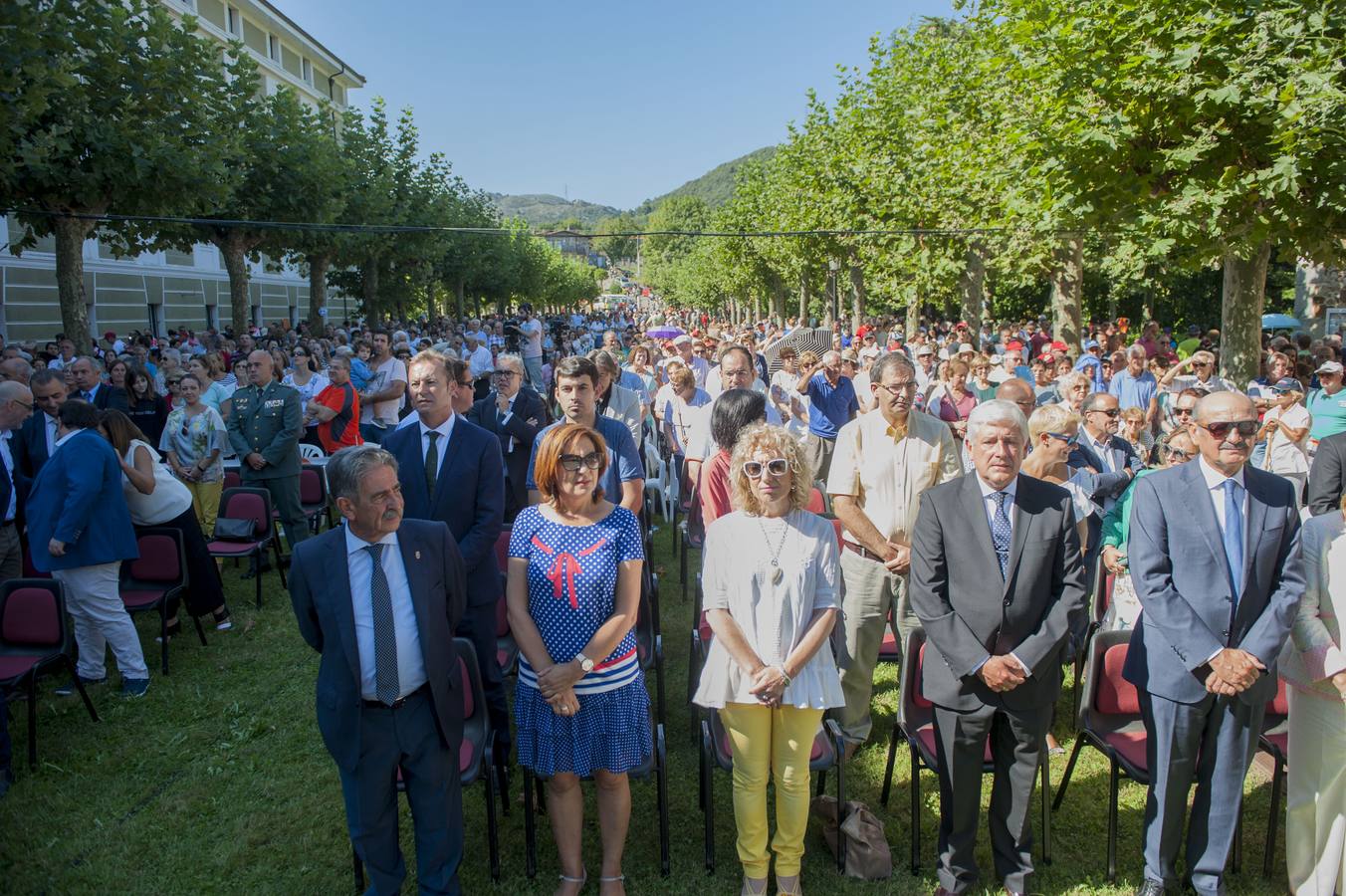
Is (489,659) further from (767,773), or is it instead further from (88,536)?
(88,536)

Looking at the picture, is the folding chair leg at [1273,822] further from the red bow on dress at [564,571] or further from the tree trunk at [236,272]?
the tree trunk at [236,272]

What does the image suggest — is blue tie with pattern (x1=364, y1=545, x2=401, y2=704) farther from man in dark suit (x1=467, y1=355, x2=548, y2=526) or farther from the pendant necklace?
man in dark suit (x1=467, y1=355, x2=548, y2=526)

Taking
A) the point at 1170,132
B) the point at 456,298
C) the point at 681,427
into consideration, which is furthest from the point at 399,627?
the point at 456,298

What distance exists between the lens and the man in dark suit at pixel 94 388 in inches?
323

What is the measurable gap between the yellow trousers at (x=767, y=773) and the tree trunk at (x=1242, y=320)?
9.88 metres

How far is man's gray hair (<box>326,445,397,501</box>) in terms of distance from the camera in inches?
128

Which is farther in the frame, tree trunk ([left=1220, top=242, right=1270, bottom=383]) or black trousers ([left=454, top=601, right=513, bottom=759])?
tree trunk ([left=1220, top=242, right=1270, bottom=383])

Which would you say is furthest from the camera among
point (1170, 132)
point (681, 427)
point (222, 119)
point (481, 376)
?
point (222, 119)

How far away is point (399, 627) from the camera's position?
3.30 meters

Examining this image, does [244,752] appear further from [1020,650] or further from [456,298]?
[456,298]

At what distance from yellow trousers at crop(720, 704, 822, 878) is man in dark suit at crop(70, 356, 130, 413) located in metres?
7.05

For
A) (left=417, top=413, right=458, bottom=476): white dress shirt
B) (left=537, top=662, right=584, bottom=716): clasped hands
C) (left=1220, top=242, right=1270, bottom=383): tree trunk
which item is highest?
(left=1220, top=242, right=1270, bottom=383): tree trunk

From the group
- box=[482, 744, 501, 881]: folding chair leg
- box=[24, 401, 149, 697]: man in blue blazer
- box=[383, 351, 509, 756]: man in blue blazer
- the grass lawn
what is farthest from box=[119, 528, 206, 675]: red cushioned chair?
box=[482, 744, 501, 881]: folding chair leg

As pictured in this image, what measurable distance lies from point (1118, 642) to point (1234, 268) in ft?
29.0
